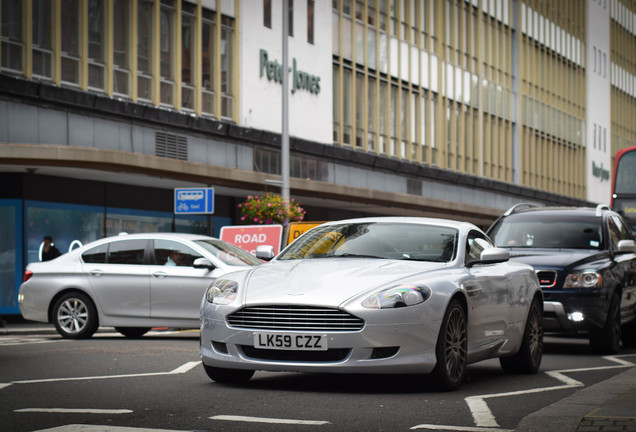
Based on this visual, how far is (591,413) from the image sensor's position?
6.87m

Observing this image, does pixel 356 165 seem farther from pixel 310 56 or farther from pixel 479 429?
pixel 479 429

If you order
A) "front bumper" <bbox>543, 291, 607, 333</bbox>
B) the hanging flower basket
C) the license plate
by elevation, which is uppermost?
the hanging flower basket

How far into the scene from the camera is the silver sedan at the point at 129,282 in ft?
51.9

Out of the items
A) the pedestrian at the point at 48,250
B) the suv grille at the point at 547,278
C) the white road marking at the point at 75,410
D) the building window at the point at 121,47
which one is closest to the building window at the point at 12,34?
the building window at the point at 121,47

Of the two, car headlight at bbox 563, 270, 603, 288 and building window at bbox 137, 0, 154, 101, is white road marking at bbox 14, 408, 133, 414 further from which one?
building window at bbox 137, 0, 154, 101

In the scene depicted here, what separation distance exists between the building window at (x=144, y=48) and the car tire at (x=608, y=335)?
1714 centimetres

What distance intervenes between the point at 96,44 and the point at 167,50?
9.80 feet

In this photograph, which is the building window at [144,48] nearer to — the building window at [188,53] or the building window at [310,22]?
the building window at [188,53]

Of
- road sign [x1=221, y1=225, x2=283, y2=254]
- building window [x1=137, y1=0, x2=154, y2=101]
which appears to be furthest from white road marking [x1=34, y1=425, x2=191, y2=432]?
building window [x1=137, y1=0, x2=154, y2=101]

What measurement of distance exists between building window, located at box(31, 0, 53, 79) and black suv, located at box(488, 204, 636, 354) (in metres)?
13.2

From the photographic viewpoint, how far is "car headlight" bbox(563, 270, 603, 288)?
1328cm

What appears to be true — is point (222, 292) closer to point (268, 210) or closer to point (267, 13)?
point (268, 210)

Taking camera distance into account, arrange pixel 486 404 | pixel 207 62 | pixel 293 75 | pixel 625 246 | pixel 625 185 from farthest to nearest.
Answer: pixel 293 75 < pixel 207 62 < pixel 625 185 < pixel 625 246 < pixel 486 404

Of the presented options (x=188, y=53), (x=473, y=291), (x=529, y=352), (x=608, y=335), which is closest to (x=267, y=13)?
(x=188, y=53)
